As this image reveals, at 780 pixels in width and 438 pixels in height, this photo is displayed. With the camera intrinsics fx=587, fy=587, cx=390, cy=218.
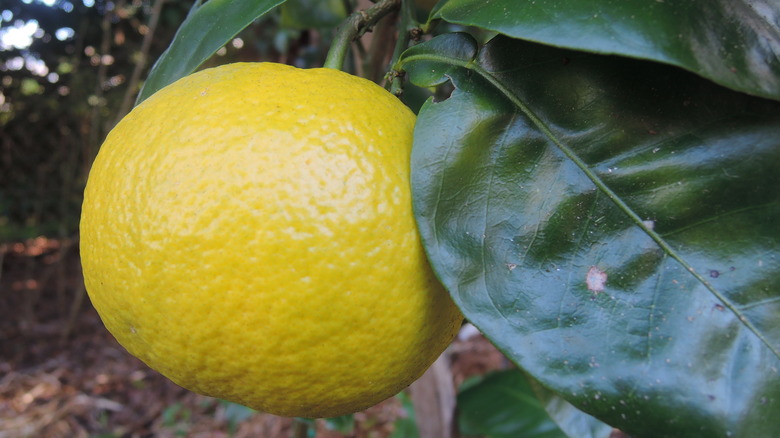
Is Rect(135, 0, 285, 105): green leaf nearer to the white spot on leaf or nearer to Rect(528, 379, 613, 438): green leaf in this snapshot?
the white spot on leaf

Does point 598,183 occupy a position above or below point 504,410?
above

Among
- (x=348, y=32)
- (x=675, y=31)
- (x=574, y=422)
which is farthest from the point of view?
(x=574, y=422)

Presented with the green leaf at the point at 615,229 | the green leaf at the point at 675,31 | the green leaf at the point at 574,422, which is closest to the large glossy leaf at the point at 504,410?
the green leaf at the point at 574,422

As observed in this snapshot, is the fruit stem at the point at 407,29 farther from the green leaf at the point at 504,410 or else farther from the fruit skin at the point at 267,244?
the green leaf at the point at 504,410

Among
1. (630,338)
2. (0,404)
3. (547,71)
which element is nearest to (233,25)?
(547,71)

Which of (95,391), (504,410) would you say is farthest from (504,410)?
(95,391)

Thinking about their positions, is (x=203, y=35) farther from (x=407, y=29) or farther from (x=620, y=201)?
(x=620, y=201)

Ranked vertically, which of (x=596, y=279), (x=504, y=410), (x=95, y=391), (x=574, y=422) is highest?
(x=596, y=279)

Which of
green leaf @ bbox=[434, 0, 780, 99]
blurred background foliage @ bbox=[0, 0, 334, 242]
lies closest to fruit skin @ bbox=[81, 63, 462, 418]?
green leaf @ bbox=[434, 0, 780, 99]
